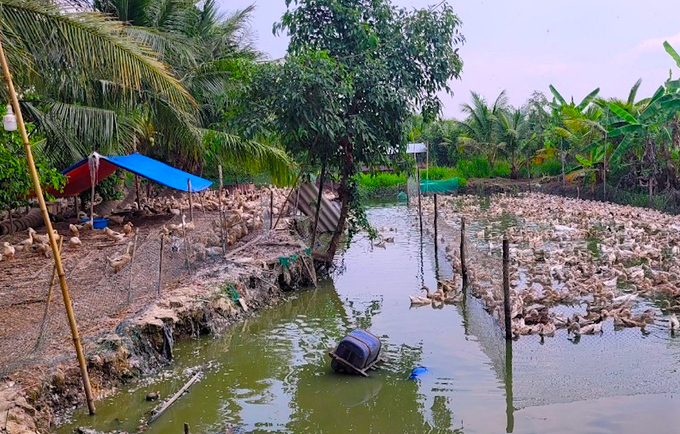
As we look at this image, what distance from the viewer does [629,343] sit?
7945 millimetres

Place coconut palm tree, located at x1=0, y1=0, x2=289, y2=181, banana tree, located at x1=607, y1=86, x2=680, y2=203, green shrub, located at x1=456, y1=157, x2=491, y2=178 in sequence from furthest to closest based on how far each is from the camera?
1. green shrub, located at x1=456, y1=157, x2=491, y2=178
2. banana tree, located at x1=607, y1=86, x2=680, y2=203
3. coconut palm tree, located at x1=0, y1=0, x2=289, y2=181

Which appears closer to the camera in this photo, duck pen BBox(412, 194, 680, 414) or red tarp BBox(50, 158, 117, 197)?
duck pen BBox(412, 194, 680, 414)

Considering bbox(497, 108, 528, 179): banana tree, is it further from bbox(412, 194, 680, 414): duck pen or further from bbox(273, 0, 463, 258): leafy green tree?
bbox(273, 0, 463, 258): leafy green tree

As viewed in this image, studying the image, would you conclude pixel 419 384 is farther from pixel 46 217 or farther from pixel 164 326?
pixel 46 217

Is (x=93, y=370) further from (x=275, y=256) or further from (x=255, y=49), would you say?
(x=255, y=49)

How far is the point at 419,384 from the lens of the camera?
22.7 feet

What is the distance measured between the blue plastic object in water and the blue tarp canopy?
7627 mm

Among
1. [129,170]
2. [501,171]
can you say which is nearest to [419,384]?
[129,170]

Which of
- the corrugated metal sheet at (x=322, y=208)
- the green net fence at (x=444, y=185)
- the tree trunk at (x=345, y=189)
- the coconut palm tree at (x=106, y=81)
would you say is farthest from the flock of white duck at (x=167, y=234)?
the green net fence at (x=444, y=185)

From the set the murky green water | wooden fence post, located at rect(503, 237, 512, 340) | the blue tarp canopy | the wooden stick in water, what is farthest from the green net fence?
the wooden stick in water

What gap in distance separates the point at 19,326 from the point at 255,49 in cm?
1490

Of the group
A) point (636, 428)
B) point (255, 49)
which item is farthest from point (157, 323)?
point (255, 49)

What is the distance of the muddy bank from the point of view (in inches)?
221

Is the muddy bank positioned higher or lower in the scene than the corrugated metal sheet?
lower
